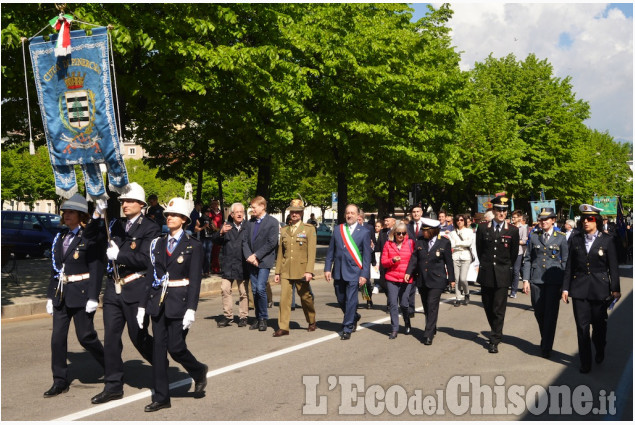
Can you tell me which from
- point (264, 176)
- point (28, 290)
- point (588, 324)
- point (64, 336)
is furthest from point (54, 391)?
point (264, 176)

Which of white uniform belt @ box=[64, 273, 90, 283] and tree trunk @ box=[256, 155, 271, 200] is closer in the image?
white uniform belt @ box=[64, 273, 90, 283]

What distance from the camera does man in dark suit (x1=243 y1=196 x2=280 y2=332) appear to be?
1142 cm

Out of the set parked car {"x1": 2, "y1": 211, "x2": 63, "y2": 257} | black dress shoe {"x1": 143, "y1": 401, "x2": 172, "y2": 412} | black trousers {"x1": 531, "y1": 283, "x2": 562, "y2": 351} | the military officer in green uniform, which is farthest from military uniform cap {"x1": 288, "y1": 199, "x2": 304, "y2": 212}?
parked car {"x1": 2, "y1": 211, "x2": 63, "y2": 257}

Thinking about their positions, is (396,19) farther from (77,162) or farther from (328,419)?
(328,419)

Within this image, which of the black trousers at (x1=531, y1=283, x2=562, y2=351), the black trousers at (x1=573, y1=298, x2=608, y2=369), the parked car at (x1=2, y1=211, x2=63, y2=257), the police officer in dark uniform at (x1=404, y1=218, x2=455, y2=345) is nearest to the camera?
the black trousers at (x1=573, y1=298, x2=608, y2=369)

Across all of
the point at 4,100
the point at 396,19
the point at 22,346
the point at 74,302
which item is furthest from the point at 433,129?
the point at 74,302

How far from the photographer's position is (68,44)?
8562mm

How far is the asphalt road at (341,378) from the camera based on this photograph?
676cm

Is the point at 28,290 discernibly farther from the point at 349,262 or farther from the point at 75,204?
the point at 75,204

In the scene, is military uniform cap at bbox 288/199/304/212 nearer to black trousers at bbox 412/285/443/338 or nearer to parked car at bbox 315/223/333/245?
black trousers at bbox 412/285/443/338

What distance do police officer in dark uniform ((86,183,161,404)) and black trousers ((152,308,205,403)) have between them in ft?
1.06

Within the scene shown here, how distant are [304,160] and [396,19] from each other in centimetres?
639

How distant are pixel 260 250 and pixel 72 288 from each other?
440 centimetres

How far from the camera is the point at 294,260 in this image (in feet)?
36.7
